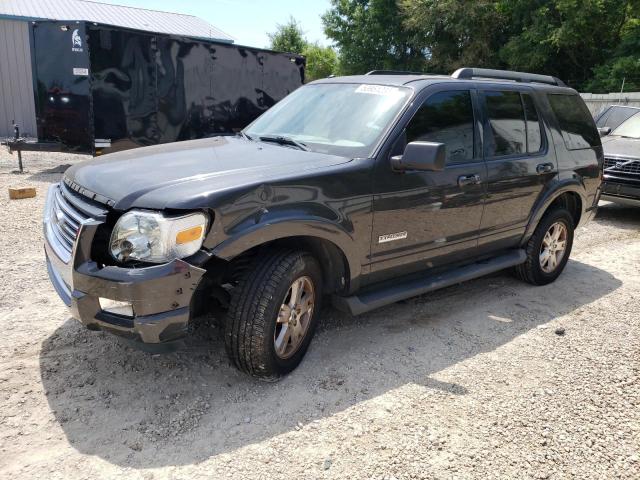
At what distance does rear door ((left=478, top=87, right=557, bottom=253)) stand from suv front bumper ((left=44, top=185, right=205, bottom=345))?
8.89 ft

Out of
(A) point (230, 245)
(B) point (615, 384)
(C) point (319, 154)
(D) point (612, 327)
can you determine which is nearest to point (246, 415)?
(A) point (230, 245)

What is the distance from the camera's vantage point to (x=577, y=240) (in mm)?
7254

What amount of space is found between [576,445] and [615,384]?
88cm

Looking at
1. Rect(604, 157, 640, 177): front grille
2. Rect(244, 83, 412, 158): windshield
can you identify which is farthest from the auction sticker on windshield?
Rect(604, 157, 640, 177): front grille

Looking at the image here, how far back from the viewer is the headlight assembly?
2.65 meters

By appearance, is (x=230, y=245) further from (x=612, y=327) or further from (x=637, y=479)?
(x=612, y=327)

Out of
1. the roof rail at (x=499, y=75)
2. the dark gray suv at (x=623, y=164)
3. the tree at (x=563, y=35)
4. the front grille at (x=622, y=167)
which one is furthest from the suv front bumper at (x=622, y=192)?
the tree at (x=563, y=35)

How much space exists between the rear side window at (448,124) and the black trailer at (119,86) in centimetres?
742

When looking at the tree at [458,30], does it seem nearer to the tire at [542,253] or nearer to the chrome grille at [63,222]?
the tire at [542,253]

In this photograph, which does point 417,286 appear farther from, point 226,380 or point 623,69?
point 623,69

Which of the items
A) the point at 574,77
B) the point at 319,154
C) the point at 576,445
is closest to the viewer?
the point at 576,445

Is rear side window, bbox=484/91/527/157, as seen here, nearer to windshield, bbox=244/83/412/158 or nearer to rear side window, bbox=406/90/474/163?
rear side window, bbox=406/90/474/163

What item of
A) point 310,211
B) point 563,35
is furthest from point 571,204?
point 563,35

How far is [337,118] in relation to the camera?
12.8ft
